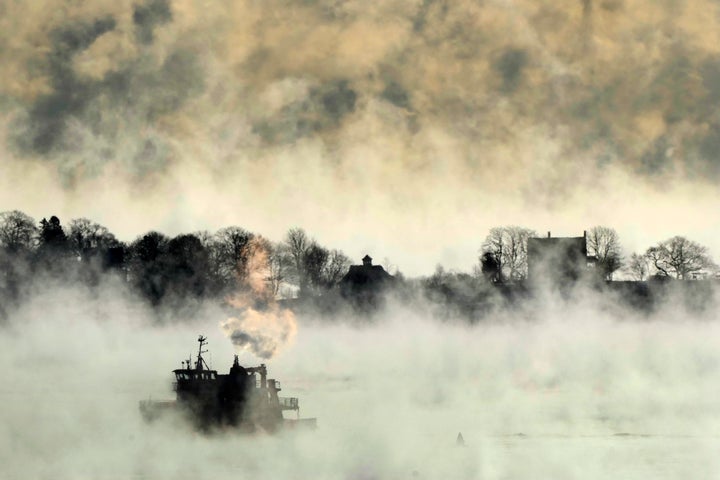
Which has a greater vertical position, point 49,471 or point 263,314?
point 263,314

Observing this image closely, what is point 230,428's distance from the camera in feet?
582

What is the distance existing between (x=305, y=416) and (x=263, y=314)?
1724 cm

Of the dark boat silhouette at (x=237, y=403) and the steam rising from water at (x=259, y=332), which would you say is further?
the dark boat silhouette at (x=237, y=403)

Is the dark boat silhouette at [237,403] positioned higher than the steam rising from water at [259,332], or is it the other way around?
the steam rising from water at [259,332]

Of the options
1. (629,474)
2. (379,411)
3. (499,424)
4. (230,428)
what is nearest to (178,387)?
(230,428)

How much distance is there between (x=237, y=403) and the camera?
582 feet

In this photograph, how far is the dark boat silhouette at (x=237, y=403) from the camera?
17688 cm

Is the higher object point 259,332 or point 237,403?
point 259,332

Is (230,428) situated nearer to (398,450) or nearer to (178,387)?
(178,387)

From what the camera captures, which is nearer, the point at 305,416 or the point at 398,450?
the point at 398,450

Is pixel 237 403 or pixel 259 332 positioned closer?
pixel 259 332

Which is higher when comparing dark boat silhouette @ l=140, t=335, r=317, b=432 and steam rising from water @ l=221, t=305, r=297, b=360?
steam rising from water @ l=221, t=305, r=297, b=360

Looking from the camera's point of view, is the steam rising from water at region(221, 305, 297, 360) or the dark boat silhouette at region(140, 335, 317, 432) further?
the dark boat silhouette at region(140, 335, 317, 432)

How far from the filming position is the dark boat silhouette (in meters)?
177
